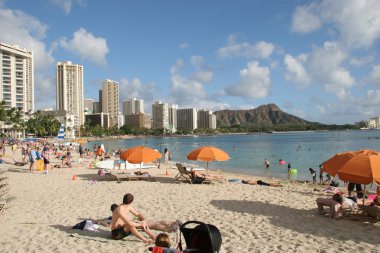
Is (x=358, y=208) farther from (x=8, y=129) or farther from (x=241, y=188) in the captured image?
(x=8, y=129)

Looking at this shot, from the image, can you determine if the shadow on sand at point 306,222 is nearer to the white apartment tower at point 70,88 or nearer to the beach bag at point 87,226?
the beach bag at point 87,226

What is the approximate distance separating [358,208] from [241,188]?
501cm

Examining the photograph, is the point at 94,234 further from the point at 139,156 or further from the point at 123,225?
the point at 139,156

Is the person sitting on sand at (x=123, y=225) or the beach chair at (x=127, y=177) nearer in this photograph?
the person sitting on sand at (x=123, y=225)

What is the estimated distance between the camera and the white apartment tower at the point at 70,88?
16350 centimetres

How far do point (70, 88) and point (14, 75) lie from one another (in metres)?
56.1

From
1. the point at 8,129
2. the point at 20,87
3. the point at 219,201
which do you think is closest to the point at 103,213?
the point at 219,201

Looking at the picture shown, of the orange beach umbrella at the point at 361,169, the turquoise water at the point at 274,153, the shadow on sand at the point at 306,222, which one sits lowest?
the turquoise water at the point at 274,153

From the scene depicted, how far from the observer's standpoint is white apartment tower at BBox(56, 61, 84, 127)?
536 ft

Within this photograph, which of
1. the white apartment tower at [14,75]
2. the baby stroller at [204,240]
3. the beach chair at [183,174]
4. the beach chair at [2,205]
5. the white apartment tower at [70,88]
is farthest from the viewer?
the white apartment tower at [70,88]

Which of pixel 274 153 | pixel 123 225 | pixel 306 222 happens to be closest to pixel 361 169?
pixel 306 222

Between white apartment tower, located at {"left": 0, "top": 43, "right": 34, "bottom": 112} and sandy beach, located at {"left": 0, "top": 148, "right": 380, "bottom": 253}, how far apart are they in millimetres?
109098

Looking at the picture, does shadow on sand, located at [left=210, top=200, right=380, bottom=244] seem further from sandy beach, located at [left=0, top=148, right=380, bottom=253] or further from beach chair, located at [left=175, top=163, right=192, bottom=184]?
beach chair, located at [left=175, top=163, right=192, bottom=184]

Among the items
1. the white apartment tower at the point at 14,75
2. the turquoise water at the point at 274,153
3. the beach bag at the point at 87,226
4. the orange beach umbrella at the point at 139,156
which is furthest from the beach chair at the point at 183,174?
the white apartment tower at the point at 14,75
